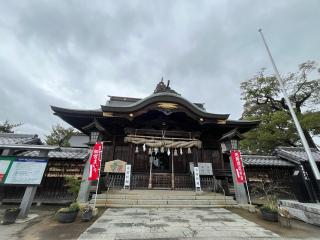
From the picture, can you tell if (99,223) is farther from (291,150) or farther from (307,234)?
(291,150)

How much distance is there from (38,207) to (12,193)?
2312mm

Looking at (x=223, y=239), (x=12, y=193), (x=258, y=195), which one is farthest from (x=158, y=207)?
(x=12, y=193)

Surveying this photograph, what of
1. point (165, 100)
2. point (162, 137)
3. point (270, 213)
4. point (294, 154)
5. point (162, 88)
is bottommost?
point (270, 213)

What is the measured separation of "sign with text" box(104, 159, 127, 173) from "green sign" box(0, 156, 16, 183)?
489 cm

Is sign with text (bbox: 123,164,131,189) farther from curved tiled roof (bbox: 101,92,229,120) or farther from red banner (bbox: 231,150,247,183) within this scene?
red banner (bbox: 231,150,247,183)

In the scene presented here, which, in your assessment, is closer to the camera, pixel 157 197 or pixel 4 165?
pixel 4 165

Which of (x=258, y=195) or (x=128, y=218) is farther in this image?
(x=258, y=195)

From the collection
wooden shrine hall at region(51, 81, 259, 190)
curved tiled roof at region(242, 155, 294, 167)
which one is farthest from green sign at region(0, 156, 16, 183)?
curved tiled roof at region(242, 155, 294, 167)

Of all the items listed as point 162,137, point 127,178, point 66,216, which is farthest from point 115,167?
point 66,216

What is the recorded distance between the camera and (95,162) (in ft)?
27.6

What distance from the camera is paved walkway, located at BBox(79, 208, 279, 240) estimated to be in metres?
4.91

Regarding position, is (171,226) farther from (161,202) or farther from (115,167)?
(115,167)

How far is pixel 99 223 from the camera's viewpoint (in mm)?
5984

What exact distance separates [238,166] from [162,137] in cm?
519
